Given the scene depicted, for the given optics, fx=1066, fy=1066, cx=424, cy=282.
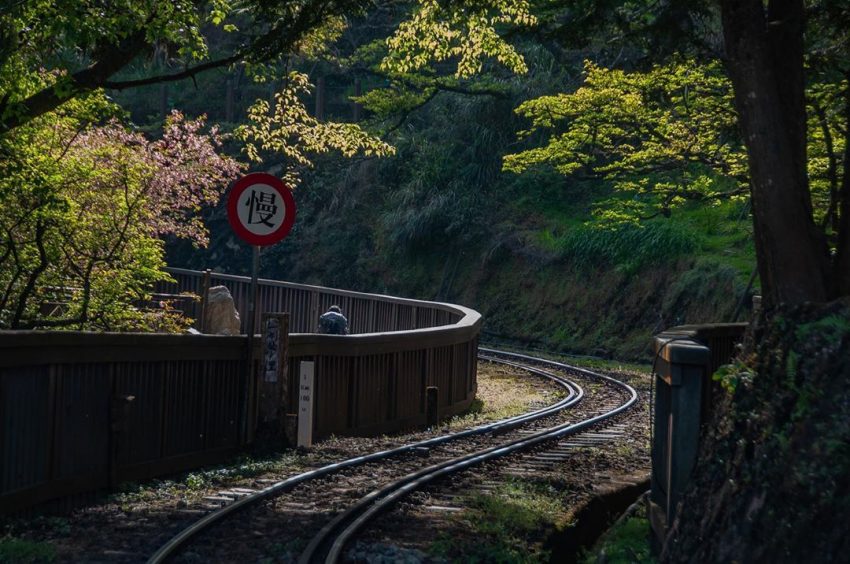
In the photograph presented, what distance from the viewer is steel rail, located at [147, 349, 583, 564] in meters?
6.89

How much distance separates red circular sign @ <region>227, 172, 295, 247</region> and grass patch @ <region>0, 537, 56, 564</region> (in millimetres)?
4644

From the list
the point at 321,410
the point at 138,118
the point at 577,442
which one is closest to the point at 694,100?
the point at 577,442

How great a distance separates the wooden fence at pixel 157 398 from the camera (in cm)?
744

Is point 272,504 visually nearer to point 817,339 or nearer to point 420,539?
point 420,539

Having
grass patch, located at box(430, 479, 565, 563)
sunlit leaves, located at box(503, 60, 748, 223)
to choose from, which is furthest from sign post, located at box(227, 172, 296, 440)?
sunlit leaves, located at box(503, 60, 748, 223)

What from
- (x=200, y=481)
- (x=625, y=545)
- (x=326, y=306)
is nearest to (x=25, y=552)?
(x=200, y=481)

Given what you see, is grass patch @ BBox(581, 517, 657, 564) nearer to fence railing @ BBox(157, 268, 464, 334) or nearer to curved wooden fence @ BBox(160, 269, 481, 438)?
curved wooden fence @ BBox(160, 269, 481, 438)

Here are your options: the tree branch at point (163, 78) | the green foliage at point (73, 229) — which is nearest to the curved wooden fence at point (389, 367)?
the green foliage at point (73, 229)

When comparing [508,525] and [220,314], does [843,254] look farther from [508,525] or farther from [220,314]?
[220,314]

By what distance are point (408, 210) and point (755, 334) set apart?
30.0 metres

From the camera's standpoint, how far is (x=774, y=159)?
Result: 7.11 meters

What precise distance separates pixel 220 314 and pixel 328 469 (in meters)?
11.3

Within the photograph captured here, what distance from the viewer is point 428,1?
15.1 meters

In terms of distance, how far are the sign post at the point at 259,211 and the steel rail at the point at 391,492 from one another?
2.30 m
